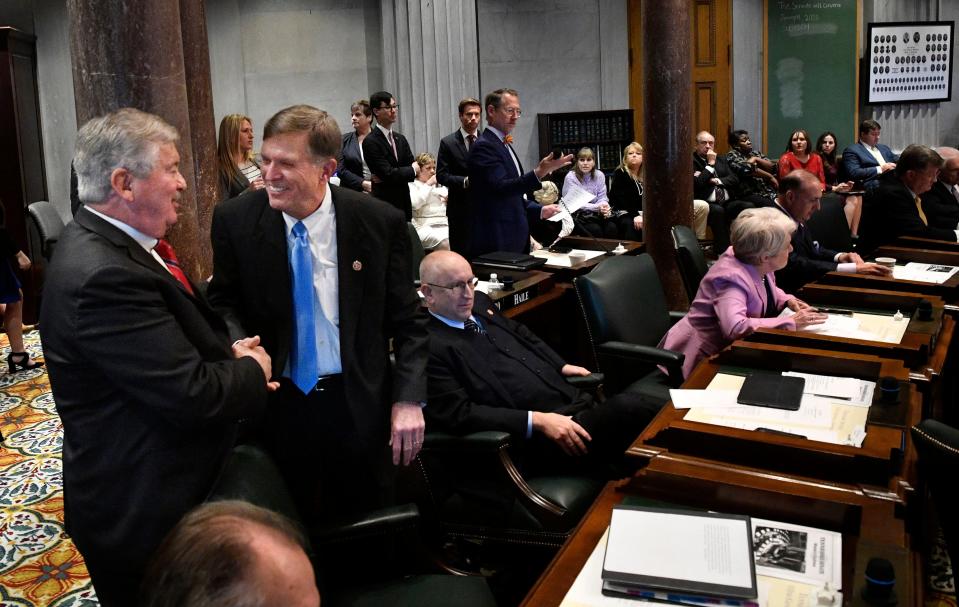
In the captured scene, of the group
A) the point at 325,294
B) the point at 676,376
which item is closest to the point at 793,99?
the point at 676,376

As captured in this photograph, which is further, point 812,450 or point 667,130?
point 667,130

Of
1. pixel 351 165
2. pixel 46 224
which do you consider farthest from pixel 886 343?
pixel 46 224

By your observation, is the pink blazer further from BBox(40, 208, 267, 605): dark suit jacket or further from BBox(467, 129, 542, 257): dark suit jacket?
BBox(40, 208, 267, 605): dark suit jacket

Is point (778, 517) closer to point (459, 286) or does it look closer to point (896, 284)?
point (459, 286)

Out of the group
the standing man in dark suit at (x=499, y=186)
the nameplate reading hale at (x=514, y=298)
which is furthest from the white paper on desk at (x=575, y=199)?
Answer: the nameplate reading hale at (x=514, y=298)

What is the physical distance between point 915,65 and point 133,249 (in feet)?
36.0

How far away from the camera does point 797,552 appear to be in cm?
195

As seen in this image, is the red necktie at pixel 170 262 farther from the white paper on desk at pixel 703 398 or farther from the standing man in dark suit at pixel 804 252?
the standing man in dark suit at pixel 804 252

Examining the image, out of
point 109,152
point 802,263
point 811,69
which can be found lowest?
point 802,263

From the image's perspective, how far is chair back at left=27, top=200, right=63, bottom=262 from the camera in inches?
235

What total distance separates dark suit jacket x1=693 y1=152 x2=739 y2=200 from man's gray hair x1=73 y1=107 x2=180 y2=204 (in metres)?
7.37

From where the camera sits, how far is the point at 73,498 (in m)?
1.96

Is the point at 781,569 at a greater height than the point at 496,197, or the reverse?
the point at 496,197

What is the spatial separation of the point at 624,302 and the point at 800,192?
130 centimetres
